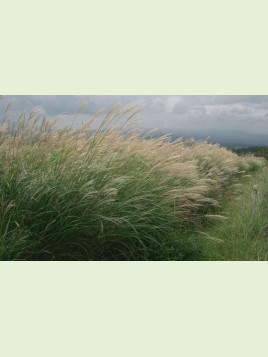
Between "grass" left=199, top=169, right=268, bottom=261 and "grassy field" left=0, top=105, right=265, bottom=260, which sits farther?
"grass" left=199, top=169, right=268, bottom=261

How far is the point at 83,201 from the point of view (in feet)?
8.31

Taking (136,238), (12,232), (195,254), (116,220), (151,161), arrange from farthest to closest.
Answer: (151,161), (195,254), (136,238), (116,220), (12,232)

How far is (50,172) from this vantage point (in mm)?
2646

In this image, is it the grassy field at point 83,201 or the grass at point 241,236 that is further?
the grass at point 241,236

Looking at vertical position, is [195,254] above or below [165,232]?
below

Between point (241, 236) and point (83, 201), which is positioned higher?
point (83, 201)

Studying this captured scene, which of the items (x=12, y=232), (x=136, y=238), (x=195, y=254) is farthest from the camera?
(x=195, y=254)

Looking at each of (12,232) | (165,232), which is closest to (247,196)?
(165,232)

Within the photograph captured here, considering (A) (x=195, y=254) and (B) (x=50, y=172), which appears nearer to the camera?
(B) (x=50, y=172)

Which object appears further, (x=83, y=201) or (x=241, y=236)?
(x=241, y=236)

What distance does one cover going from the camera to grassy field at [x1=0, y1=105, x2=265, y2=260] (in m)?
2.49

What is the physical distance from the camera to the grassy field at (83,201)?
249 cm

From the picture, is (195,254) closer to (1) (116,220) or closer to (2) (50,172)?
(1) (116,220)
